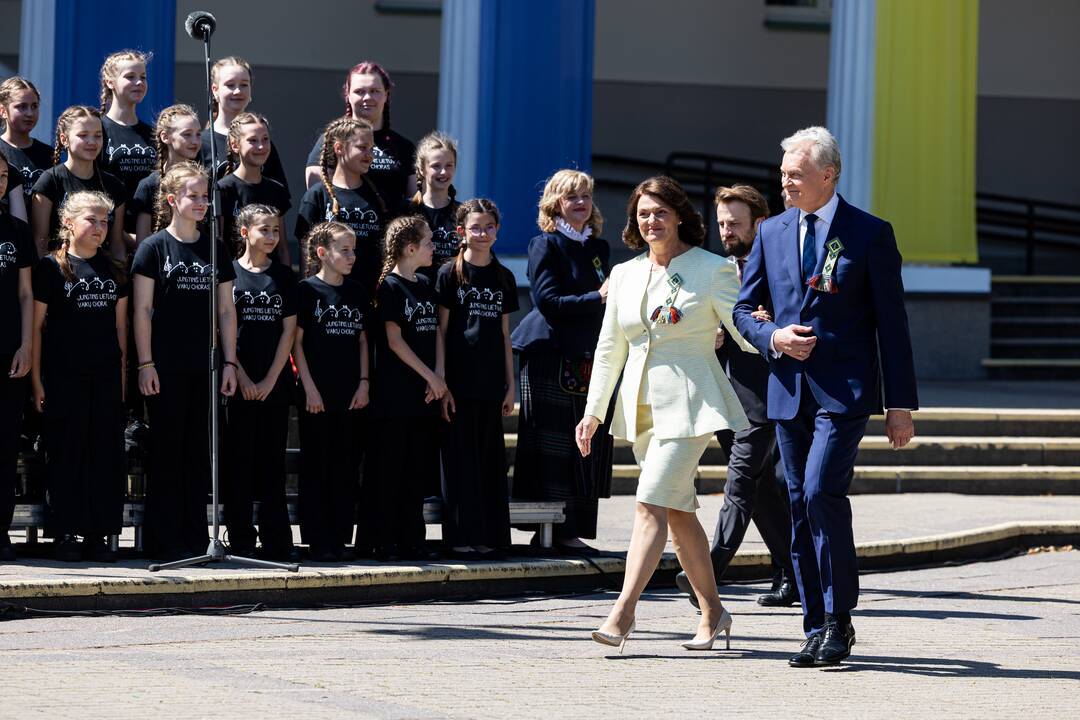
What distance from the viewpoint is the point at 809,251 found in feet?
21.4

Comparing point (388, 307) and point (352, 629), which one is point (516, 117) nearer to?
point (388, 307)

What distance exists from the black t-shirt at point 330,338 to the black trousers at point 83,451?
89 centimetres

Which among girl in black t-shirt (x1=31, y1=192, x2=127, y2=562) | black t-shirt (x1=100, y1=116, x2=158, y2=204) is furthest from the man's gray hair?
black t-shirt (x1=100, y1=116, x2=158, y2=204)

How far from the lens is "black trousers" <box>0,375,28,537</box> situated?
788 centimetres

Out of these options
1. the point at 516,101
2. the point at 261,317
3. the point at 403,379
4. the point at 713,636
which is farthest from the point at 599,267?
the point at 516,101

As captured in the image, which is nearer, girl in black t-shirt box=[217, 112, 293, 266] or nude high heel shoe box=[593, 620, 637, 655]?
nude high heel shoe box=[593, 620, 637, 655]

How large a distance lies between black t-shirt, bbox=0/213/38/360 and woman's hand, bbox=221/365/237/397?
907 mm

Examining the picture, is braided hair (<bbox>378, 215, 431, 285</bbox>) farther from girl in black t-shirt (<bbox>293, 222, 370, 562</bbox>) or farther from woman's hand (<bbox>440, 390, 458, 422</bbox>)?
woman's hand (<bbox>440, 390, 458, 422</bbox>)

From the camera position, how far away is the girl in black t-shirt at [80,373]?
791 centimetres

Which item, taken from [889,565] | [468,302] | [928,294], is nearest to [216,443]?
[468,302]

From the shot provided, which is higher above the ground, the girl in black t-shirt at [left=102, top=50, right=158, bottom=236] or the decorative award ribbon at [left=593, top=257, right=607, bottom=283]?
the girl in black t-shirt at [left=102, top=50, right=158, bottom=236]

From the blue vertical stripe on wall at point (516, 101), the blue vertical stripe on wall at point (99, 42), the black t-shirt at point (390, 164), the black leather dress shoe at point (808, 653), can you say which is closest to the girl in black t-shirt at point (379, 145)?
the black t-shirt at point (390, 164)

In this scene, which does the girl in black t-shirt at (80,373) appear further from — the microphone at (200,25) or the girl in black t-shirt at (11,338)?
the microphone at (200,25)

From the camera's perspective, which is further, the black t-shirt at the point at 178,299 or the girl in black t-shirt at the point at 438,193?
the girl in black t-shirt at the point at 438,193
